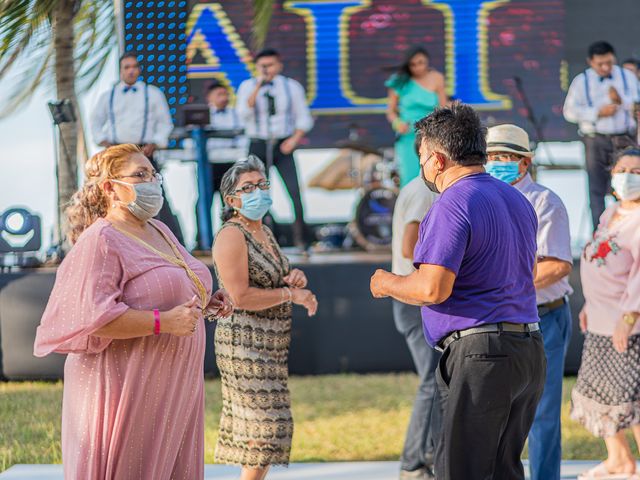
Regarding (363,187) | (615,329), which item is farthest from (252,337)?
(363,187)

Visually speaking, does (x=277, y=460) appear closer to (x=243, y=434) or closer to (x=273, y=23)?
(x=243, y=434)

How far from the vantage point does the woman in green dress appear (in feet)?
29.5

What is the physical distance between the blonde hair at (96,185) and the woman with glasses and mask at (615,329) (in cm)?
241

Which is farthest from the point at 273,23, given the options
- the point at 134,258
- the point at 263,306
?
the point at 134,258

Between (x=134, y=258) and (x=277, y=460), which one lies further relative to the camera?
(x=277, y=460)

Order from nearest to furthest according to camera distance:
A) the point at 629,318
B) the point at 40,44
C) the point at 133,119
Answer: the point at 629,318
the point at 40,44
the point at 133,119

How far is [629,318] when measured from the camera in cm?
466

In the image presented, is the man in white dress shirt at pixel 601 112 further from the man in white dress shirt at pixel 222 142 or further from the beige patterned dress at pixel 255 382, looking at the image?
the beige patterned dress at pixel 255 382

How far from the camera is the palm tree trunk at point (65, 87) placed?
563cm

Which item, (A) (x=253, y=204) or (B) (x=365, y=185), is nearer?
(A) (x=253, y=204)

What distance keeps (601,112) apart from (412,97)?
1607 mm

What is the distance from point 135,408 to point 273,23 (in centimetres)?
722

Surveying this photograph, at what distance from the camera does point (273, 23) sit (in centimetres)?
996

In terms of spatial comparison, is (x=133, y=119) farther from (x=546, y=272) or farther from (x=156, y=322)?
(x=156, y=322)
